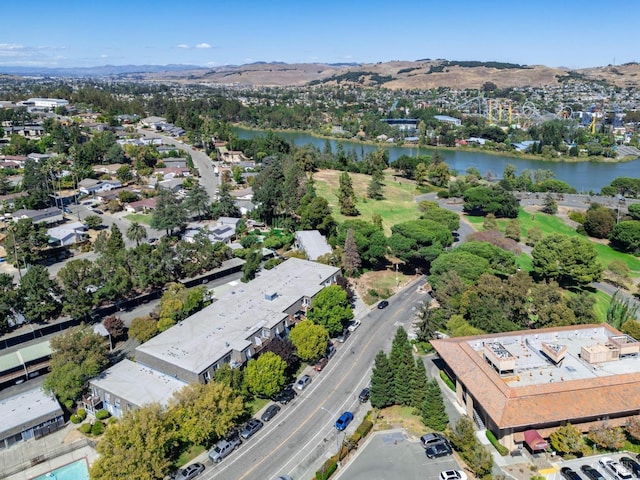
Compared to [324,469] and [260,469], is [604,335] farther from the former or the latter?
[260,469]

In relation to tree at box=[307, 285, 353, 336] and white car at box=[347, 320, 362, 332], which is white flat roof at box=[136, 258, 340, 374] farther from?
white car at box=[347, 320, 362, 332]

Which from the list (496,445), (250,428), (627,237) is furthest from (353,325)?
(627,237)

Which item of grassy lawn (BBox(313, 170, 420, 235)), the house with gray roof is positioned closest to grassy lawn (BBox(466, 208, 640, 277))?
grassy lawn (BBox(313, 170, 420, 235))

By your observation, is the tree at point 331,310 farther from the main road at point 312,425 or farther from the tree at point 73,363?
the tree at point 73,363

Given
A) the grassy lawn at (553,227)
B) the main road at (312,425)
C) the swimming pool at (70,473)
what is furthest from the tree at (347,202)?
the swimming pool at (70,473)

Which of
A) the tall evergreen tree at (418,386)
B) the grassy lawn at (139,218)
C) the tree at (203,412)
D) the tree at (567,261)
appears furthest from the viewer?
the grassy lawn at (139,218)

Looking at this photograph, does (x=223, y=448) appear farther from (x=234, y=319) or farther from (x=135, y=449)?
(x=234, y=319)
